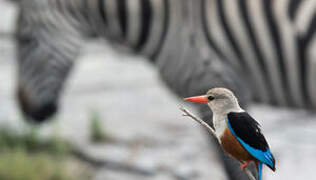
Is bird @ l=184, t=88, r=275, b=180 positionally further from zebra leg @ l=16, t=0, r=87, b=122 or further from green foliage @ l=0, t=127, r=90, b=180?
green foliage @ l=0, t=127, r=90, b=180

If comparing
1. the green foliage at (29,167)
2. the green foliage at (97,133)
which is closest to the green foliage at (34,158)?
the green foliage at (29,167)

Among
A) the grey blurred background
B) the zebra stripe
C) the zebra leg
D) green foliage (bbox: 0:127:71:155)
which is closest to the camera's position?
the zebra stripe

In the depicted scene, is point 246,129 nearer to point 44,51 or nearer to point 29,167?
point 44,51

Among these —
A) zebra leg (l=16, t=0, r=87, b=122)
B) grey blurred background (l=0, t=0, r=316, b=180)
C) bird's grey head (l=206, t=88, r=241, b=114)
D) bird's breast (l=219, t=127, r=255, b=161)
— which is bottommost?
grey blurred background (l=0, t=0, r=316, b=180)

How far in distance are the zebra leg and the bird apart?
3.28m

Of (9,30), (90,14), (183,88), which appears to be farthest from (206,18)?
(9,30)

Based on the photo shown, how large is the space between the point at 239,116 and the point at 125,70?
8888 millimetres

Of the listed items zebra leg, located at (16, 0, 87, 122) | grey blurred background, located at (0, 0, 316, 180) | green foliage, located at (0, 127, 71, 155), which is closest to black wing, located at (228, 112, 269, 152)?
zebra leg, located at (16, 0, 87, 122)

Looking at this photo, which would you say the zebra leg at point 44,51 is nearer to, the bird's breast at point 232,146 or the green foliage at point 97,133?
the green foliage at point 97,133

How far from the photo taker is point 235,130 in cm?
36

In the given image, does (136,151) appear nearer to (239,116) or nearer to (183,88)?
(183,88)

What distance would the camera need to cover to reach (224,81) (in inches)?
128

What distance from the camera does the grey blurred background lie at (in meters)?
5.87

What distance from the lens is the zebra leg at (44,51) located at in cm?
369
